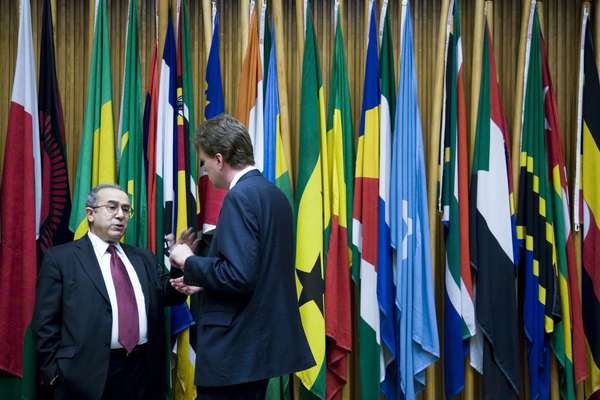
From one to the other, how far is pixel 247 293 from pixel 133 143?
1560mm

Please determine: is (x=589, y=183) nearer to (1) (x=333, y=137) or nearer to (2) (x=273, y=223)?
(1) (x=333, y=137)

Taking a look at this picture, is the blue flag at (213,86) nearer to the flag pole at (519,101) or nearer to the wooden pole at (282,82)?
the wooden pole at (282,82)

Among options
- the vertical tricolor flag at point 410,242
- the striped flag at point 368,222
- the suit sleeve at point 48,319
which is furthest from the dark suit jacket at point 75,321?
the vertical tricolor flag at point 410,242

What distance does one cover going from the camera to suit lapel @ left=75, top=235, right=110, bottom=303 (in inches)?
128

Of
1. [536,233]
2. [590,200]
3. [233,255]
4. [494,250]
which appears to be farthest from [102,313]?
[590,200]

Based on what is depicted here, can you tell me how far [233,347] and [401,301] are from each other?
4.83 feet

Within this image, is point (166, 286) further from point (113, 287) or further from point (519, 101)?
point (519, 101)

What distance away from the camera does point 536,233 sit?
403 cm

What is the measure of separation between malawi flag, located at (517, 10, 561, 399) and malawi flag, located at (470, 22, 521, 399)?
85mm

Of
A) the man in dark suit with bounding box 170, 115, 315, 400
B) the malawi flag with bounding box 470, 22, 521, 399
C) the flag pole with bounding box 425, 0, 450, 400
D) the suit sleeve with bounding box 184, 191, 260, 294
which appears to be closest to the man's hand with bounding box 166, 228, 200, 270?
the man in dark suit with bounding box 170, 115, 315, 400

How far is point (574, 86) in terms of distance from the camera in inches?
171

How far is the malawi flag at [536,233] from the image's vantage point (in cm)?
397

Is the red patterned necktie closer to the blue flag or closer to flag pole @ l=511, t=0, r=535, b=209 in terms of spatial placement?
the blue flag

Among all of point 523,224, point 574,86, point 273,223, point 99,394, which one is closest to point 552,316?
point 523,224
